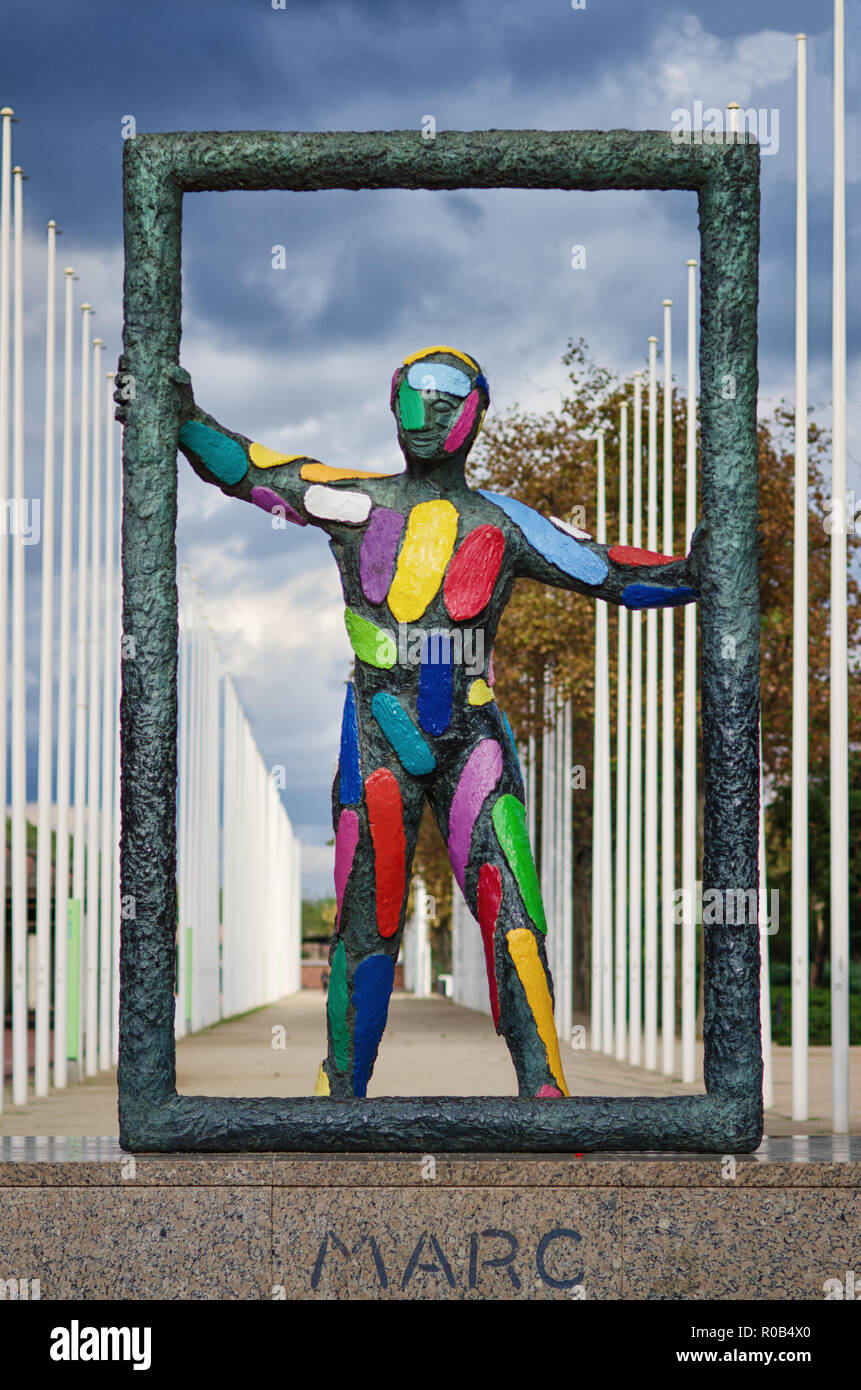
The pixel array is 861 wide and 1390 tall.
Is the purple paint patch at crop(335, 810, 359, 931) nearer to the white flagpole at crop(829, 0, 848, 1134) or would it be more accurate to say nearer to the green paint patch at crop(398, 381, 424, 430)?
the green paint patch at crop(398, 381, 424, 430)

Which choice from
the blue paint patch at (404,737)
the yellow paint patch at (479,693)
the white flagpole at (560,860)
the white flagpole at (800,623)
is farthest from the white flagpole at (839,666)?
the white flagpole at (560,860)

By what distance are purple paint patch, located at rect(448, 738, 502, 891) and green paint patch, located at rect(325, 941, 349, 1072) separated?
55cm

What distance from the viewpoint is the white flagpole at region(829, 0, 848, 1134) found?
11.1 m

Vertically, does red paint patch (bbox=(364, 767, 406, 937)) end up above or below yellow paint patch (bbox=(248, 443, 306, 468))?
below

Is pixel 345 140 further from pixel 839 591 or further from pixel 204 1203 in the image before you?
pixel 839 591

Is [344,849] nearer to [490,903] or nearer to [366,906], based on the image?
[366,906]

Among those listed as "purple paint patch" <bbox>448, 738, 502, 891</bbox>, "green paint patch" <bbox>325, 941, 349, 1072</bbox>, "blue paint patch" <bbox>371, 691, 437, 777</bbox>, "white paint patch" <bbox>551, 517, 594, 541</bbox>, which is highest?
"white paint patch" <bbox>551, 517, 594, 541</bbox>

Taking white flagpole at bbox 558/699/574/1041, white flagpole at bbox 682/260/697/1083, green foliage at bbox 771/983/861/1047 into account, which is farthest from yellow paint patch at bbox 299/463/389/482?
green foliage at bbox 771/983/861/1047

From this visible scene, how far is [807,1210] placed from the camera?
5586 millimetres

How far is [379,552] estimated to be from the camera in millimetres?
6410

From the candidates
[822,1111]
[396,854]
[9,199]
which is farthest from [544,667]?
A: [396,854]

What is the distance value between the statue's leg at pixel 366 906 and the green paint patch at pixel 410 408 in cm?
123

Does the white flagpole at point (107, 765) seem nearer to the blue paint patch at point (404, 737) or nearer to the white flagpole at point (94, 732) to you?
the white flagpole at point (94, 732)
